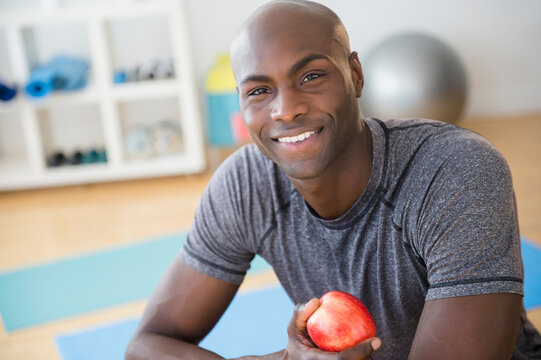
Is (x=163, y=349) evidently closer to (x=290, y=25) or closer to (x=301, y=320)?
(x=301, y=320)

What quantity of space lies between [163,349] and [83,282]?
4.49 ft

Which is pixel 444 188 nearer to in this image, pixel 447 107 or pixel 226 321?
pixel 226 321

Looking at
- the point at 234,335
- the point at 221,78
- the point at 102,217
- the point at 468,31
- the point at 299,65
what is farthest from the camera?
the point at 468,31

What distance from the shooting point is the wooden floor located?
7.11 feet

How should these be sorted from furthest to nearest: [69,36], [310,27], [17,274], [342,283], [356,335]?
[69,36]
[17,274]
[342,283]
[310,27]
[356,335]

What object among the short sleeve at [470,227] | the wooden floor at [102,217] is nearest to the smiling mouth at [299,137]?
the short sleeve at [470,227]

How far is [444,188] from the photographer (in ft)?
3.29

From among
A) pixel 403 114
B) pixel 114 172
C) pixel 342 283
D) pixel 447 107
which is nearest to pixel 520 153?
pixel 447 107

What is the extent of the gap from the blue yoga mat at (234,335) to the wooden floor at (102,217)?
8 centimetres

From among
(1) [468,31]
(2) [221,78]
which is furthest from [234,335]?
(1) [468,31]

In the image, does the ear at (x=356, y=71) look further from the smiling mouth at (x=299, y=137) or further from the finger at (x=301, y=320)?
the finger at (x=301, y=320)

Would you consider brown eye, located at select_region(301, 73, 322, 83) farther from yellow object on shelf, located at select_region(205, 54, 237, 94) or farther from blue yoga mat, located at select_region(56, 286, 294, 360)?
yellow object on shelf, located at select_region(205, 54, 237, 94)

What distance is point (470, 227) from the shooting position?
0.96 meters

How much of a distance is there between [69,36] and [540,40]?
3.32 m
